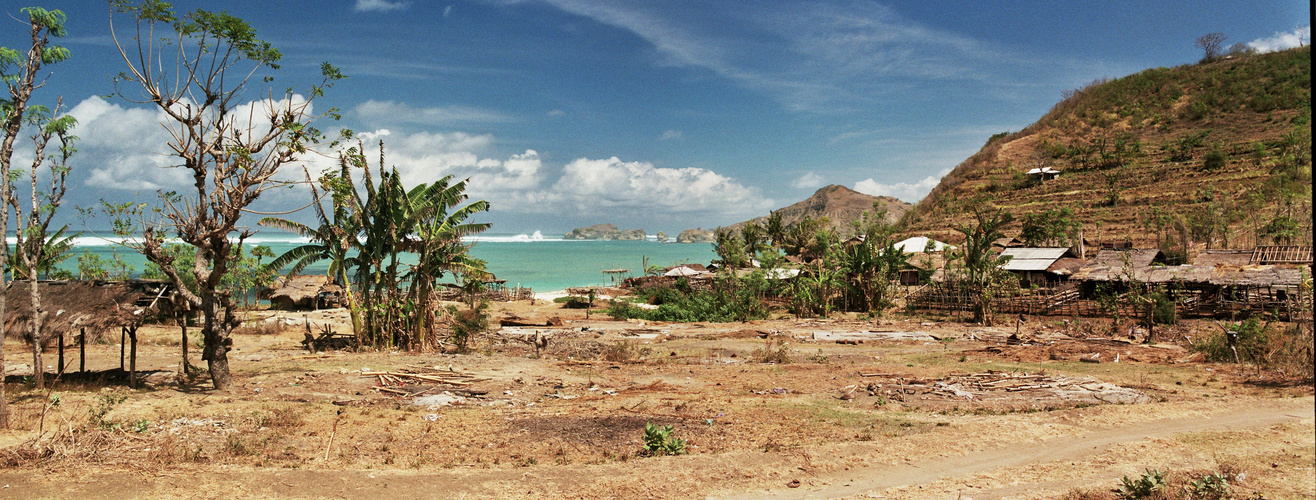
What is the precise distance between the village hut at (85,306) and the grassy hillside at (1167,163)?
139ft

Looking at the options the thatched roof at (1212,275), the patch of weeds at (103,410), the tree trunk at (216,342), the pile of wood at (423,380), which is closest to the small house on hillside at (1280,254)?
the thatched roof at (1212,275)

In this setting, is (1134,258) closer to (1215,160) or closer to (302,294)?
(1215,160)

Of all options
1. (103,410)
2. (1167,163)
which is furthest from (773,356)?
(1167,163)

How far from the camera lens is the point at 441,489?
24.9 feet

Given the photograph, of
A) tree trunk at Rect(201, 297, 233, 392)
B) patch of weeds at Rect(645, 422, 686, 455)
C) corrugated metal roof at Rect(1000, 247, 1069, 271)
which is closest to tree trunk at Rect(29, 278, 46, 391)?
tree trunk at Rect(201, 297, 233, 392)

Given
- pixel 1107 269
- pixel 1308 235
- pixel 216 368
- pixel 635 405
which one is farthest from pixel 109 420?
pixel 1308 235

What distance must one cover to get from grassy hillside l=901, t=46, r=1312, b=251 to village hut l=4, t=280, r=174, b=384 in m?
42.4

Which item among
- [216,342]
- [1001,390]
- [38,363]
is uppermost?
[216,342]

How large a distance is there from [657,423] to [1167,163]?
58479 mm

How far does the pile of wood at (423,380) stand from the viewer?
12617mm

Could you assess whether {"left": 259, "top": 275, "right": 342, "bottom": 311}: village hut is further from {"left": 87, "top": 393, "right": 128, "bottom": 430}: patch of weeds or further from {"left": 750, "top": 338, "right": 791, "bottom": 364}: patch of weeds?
{"left": 750, "top": 338, "right": 791, "bottom": 364}: patch of weeds

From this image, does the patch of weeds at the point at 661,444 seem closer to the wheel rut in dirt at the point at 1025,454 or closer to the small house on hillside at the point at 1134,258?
the wheel rut in dirt at the point at 1025,454

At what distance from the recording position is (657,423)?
34.3 ft

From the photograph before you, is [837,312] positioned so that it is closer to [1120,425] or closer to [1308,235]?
[1120,425]
